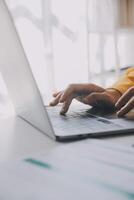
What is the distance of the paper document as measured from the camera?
0.32 m

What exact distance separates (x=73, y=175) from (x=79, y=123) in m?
0.23

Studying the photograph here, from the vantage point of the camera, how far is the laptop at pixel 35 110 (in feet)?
1.69

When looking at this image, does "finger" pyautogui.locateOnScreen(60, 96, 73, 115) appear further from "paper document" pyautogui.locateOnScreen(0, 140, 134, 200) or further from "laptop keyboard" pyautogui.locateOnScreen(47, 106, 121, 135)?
"paper document" pyautogui.locateOnScreen(0, 140, 134, 200)

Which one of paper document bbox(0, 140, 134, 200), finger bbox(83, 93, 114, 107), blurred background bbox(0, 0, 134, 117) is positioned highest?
paper document bbox(0, 140, 134, 200)

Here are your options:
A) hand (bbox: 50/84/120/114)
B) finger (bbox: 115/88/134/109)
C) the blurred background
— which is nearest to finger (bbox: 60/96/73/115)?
hand (bbox: 50/84/120/114)

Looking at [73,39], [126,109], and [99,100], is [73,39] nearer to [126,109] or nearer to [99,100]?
[99,100]

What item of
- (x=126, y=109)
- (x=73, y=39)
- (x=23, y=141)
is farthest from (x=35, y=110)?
(x=73, y=39)

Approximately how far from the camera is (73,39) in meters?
2.15

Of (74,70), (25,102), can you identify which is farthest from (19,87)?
(74,70)

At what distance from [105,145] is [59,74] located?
5.24 feet

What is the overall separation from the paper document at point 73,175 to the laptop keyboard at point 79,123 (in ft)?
0.22

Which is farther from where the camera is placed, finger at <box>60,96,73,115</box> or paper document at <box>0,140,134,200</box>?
finger at <box>60,96,73,115</box>

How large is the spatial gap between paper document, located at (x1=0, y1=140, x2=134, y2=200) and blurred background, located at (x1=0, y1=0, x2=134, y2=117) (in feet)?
3.83

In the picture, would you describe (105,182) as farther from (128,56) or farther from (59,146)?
(128,56)
